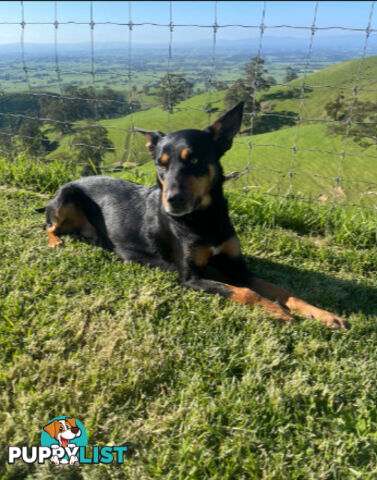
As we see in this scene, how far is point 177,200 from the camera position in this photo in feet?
9.29

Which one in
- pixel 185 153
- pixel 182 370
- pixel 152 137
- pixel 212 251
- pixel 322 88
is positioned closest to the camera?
pixel 182 370

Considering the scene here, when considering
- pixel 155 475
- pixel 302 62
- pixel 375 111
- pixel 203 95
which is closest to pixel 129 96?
pixel 203 95

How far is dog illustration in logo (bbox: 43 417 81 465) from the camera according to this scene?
2004 millimetres

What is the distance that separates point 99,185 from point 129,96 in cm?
214

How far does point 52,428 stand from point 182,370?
833 mm

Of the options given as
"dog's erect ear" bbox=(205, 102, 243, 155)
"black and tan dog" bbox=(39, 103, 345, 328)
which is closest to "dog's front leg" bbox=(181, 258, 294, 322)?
"black and tan dog" bbox=(39, 103, 345, 328)

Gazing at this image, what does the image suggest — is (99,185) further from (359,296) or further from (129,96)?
(359,296)

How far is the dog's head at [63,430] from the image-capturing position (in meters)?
2.07

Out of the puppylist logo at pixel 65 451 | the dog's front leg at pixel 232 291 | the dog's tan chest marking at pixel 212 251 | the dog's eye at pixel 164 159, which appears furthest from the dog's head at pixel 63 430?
the dog's eye at pixel 164 159

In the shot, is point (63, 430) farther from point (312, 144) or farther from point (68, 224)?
point (312, 144)

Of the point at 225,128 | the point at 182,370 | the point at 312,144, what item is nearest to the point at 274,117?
the point at 312,144

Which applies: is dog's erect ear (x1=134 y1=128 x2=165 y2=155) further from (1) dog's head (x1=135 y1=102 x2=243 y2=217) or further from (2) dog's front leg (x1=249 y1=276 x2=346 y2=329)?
(2) dog's front leg (x1=249 y1=276 x2=346 y2=329)

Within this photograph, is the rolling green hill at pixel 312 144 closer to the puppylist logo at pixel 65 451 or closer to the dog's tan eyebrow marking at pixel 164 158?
the dog's tan eyebrow marking at pixel 164 158

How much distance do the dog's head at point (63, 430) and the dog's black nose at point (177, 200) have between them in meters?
1.57
